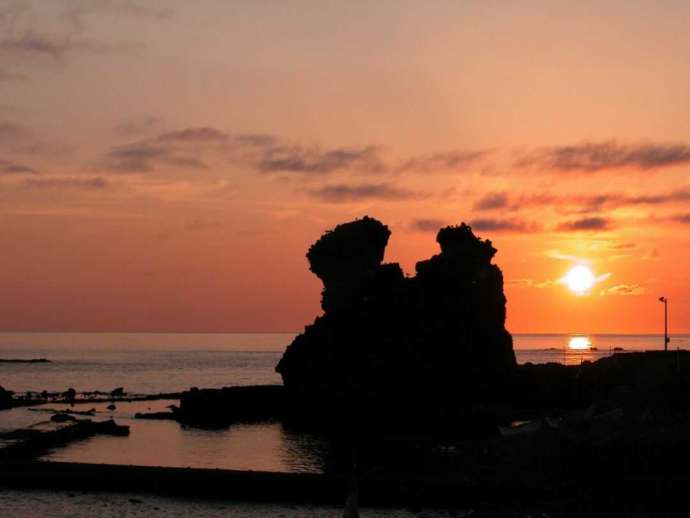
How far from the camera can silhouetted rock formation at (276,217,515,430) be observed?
354 ft

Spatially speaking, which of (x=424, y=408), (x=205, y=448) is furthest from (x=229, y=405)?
(x=205, y=448)

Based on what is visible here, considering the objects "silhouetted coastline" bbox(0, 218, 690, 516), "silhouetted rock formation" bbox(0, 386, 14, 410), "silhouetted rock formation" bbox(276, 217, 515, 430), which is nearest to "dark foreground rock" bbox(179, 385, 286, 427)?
"silhouetted coastline" bbox(0, 218, 690, 516)

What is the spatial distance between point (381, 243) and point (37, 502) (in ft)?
232

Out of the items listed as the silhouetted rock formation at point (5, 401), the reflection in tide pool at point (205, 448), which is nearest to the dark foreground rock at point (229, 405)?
the reflection in tide pool at point (205, 448)

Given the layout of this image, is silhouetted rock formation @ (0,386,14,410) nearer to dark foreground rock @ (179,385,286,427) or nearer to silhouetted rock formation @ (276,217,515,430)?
dark foreground rock @ (179,385,286,427)

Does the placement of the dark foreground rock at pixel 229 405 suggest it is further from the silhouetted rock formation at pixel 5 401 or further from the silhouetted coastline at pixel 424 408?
the silhouetted rock formation at pixel 5 401

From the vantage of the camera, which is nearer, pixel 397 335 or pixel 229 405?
pixel 397 335

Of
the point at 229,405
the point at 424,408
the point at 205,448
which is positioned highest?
the point at 424,408

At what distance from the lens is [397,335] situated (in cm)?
11031

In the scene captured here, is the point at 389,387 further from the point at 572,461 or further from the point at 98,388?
the point at 98,388

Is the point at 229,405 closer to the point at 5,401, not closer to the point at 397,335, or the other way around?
the point at 397,335

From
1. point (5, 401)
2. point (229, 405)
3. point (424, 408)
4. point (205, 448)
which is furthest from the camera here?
point (5, 401)

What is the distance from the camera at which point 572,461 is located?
54531 millimetres

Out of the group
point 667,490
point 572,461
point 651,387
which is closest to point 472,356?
point 651,387
